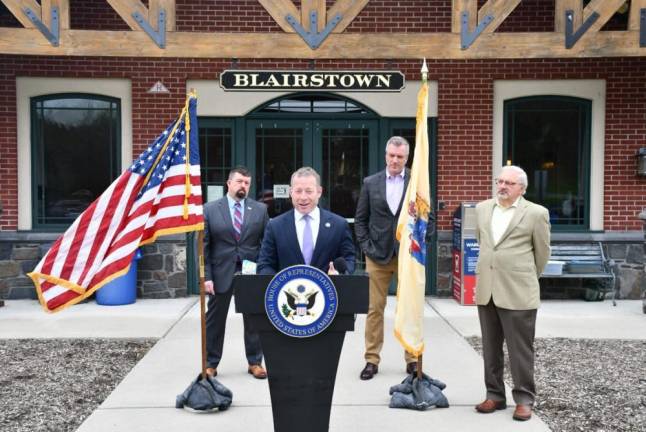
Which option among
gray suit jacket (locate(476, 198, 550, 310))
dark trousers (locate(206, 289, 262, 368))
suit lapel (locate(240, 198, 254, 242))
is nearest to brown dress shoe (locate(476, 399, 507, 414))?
gray suit jacket (locate(476, 198, 550, 310))

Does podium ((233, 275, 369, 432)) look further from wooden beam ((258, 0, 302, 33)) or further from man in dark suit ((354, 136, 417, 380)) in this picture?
wooden beam ((258, 0, 302, 33))

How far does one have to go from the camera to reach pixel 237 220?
595 centimetres

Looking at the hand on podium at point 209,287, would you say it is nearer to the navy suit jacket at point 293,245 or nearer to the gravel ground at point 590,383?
the navy suit jacket at point 293,245

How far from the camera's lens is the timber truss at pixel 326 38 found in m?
7.54

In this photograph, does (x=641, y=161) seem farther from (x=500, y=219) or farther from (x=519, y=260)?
(x=519, y=260)

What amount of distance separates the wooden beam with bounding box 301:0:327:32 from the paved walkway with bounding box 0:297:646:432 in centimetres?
342

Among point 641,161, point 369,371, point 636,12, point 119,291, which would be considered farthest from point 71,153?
point 641,161

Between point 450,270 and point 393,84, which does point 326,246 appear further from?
point 450,270

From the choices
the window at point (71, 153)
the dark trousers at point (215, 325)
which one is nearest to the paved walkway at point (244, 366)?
the dark trousers at point (215, 325)

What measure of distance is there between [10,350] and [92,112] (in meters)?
4.12

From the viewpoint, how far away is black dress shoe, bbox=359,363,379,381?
604cm

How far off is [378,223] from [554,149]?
5145 mm

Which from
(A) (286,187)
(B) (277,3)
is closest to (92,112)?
(A) (286,187)

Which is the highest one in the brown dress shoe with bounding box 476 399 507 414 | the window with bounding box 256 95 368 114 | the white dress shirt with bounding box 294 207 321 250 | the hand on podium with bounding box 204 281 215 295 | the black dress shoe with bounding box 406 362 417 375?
the window with bounding box 256 95 368 114
